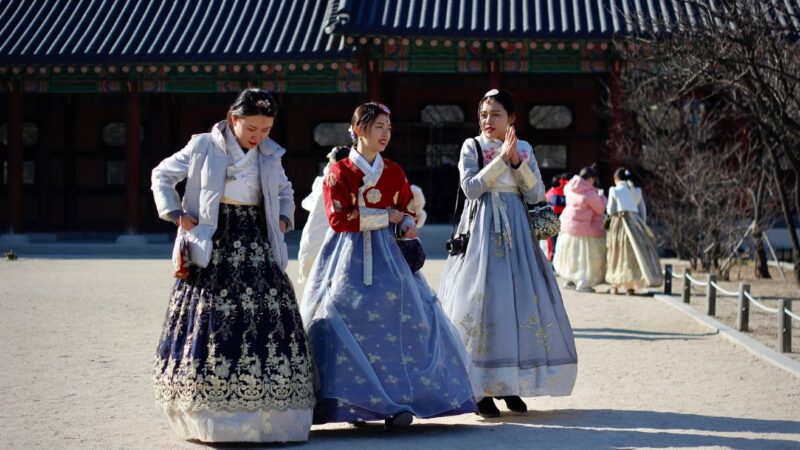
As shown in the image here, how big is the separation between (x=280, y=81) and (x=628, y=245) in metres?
9.89

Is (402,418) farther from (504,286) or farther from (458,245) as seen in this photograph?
(458,245)

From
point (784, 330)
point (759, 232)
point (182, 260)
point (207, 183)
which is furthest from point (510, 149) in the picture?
point (759, 232)

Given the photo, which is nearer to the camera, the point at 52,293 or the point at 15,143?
the point at 52,293

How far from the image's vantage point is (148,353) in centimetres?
928

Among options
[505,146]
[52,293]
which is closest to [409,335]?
[505,146]

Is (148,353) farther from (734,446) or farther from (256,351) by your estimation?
(734,446)

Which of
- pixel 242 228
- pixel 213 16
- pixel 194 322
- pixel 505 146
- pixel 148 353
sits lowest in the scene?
pixel 148 353

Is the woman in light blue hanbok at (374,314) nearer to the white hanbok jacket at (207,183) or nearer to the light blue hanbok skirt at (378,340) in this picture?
the light blue hanbok skirt at (378,340)

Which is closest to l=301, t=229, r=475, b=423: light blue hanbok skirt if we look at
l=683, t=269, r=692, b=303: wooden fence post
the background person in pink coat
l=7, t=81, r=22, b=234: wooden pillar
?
l=683, t=269, r=692, b=303: wooden fence post

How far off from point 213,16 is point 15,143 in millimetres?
4301

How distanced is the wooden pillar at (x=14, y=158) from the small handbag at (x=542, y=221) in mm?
18024

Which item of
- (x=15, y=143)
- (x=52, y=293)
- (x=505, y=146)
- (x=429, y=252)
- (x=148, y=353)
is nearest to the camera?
(x=505, y=146)

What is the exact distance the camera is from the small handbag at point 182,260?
233 inches

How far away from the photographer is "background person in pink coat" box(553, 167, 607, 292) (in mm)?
15070
